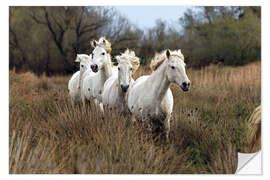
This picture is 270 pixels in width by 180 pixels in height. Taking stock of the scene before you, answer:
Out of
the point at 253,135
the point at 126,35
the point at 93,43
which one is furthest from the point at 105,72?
the point at 253,135

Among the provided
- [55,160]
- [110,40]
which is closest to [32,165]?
[55,160]

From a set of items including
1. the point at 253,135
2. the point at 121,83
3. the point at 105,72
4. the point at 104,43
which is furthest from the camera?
the point at 105,72

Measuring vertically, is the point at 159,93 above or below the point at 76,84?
below

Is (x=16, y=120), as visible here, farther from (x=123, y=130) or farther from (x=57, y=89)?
(x=57, y=89)

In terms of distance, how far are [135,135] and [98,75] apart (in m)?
2.23

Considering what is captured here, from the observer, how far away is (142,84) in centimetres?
407

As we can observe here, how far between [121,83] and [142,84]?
Answer: 0.26 metres

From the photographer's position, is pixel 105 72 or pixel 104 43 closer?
pixel 104 43

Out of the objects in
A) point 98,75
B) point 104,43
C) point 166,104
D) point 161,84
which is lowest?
point 166,104

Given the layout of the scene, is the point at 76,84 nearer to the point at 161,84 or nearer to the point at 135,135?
the point at 161,84

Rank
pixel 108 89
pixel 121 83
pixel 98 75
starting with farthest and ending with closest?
pixel 98 75 → pixel 108 89 → pixel 121 83

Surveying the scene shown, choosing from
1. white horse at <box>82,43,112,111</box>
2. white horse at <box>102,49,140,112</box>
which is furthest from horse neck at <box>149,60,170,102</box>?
white horse at <box>82,43,112,111</box>

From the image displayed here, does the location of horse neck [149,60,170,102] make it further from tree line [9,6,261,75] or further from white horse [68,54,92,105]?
white horse [68,54,92,105]

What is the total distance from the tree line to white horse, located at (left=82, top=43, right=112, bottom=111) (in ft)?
0.69
